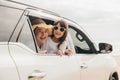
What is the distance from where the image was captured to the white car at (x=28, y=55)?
4461 mm

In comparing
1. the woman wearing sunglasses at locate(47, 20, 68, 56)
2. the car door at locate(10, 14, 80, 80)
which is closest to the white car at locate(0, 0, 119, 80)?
the car door at locate(10, 14, 80, 80)

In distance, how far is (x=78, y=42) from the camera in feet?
23.3

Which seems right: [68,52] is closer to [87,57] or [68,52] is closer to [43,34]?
[43,34]

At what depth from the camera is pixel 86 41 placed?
7281 millimetres

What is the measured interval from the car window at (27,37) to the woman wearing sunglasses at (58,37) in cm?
67

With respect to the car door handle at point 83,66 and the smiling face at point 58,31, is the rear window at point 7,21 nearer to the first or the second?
the smiling face at point 58,31

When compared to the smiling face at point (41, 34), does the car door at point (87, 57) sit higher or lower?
lower

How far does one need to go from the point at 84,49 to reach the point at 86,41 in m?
0.18

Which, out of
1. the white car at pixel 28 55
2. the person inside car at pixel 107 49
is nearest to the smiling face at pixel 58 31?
the white car at pixel 28 55

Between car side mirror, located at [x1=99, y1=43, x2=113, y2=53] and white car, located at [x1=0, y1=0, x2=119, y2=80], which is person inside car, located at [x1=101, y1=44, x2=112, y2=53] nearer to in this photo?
car side mirror, located at [x1=99, y1=43, x2=113, y2=53]

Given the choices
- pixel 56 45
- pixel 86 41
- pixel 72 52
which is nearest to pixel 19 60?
pixel 56 45

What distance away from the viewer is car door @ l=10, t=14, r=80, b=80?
4.62m

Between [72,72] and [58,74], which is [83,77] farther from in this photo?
[58,74]

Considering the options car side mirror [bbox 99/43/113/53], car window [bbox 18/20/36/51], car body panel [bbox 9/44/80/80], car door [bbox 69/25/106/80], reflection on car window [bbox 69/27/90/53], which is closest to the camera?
car body panel [bbox 9/44/80/80]
